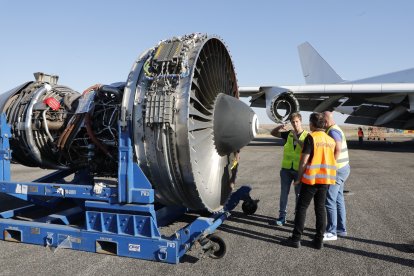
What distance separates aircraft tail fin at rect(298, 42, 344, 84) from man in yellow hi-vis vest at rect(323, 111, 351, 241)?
24.3 meters

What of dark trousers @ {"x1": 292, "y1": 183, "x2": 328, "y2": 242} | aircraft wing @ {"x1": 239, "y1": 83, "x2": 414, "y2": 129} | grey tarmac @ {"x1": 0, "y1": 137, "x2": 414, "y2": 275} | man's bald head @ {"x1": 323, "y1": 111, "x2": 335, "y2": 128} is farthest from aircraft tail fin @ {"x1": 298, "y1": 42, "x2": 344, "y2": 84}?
dark trousers @ {"x1": 292, "y1": 183, "x2": 328, "y2": 242}

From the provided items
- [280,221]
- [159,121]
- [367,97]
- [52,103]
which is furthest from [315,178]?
[367,97]

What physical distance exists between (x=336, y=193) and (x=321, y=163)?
0.69m

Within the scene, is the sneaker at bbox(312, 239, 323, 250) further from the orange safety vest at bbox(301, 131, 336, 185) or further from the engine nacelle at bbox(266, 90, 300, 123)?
the engine nacelle at bbox(266, 90, 300, 123)

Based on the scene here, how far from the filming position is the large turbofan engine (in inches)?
150

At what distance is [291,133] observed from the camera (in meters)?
5.58

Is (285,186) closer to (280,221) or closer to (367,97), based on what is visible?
(280,221)

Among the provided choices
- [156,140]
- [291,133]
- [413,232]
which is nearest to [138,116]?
[156,140]

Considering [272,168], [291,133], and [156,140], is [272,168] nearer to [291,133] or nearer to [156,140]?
[291,133]

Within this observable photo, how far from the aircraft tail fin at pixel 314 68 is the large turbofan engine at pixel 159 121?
Answer: 82.9ft

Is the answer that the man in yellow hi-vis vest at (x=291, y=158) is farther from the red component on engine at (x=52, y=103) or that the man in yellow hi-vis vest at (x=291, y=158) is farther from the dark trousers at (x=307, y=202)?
the red component on engine at (x=52, y=103)

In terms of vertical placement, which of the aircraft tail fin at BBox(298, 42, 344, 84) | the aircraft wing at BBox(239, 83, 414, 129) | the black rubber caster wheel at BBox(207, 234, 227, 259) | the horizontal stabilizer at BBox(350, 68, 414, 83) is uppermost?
the aircraft tail fin at BBox(298, 42, 344, 84)

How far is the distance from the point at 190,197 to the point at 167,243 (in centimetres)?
59

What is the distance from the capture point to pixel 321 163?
15.0 ft
